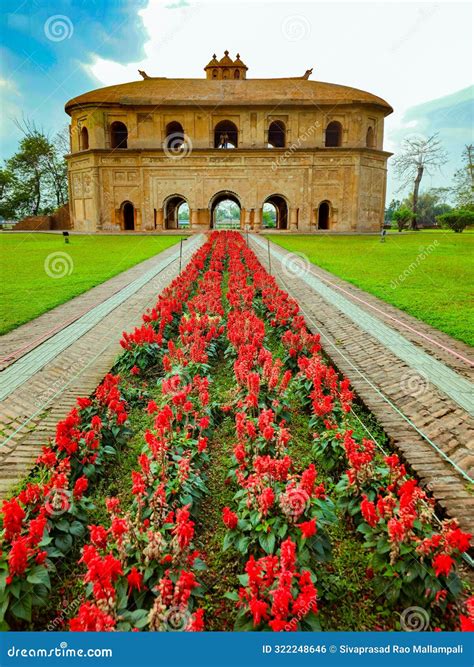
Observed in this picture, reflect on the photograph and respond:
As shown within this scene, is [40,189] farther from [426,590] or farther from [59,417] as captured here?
[426,590]

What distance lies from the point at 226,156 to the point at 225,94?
20.6 ft

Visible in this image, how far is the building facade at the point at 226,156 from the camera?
36844 mm

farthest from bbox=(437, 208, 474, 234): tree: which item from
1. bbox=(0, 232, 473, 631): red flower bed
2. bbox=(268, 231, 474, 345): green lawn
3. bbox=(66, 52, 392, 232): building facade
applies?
bbox=(0, 232, 473, 631): red flower bed

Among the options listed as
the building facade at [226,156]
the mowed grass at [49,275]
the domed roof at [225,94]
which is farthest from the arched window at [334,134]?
the mowed grass at [49,275]

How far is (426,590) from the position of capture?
8.32 ft

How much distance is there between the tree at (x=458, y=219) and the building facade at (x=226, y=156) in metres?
6.63

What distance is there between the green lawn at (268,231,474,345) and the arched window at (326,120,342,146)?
1995cm

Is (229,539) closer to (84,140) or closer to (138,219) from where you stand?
(138,219)

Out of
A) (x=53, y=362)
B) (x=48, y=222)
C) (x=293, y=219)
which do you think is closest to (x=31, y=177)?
(x=48, y=222)

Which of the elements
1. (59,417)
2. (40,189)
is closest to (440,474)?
(59,417)

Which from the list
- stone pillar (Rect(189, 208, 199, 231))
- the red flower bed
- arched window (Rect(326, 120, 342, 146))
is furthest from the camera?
arched window (Rect(326, 120, 342, 146))

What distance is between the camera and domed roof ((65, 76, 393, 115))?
3703 centimetres

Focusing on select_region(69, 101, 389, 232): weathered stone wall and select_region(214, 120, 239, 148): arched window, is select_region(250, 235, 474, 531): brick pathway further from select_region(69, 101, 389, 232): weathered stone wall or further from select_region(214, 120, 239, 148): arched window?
select_region(214, 120, 239, 148): arched window

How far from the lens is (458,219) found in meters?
38.5
